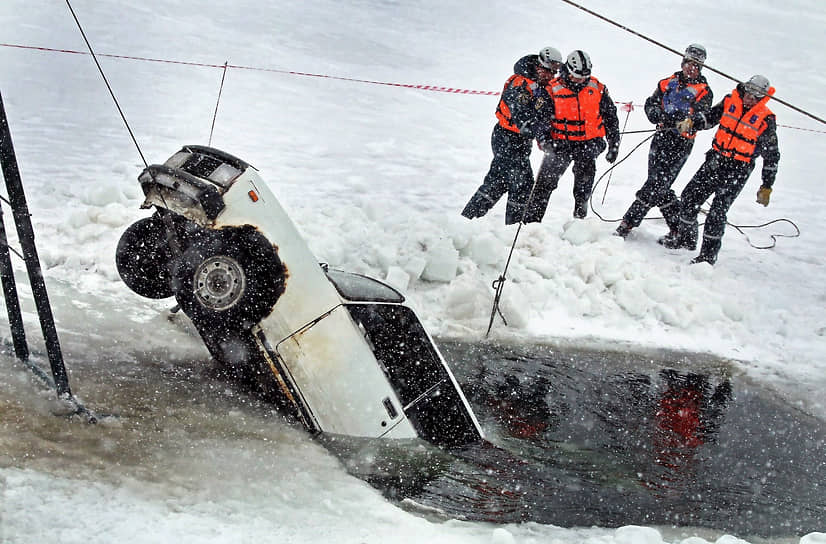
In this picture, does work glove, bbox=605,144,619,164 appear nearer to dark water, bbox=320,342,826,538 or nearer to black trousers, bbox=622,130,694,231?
black trousers, bbox=622,130,694,231

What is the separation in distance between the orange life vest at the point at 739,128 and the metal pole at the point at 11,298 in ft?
26.1

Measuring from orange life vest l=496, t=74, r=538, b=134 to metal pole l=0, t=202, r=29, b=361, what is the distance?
19.8ft

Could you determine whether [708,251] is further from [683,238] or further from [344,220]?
[344,220]

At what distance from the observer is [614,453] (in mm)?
6602

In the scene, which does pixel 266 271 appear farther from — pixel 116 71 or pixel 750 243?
pixel 116 71

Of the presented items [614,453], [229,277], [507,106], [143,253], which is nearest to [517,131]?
[507,106]

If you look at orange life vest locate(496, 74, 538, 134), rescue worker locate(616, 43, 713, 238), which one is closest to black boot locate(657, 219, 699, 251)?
rescue worker locate(616, 43, 713, 238)

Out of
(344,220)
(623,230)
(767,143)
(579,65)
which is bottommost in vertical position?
(623,230)

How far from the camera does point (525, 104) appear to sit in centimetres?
966

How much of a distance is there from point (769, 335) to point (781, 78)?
1598 cm

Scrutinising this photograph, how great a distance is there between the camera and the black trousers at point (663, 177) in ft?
34.3

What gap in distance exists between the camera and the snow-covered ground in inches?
188

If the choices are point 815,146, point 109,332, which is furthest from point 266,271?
point 815,146

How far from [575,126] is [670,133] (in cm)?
131
